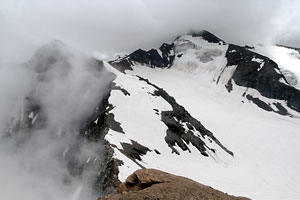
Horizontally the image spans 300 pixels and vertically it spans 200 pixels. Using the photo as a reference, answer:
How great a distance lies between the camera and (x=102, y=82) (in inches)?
2223

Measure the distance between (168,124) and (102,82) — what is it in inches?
763

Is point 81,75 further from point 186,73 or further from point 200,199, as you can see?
point 186,73

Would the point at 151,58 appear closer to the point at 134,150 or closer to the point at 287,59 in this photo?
the point at 287,59

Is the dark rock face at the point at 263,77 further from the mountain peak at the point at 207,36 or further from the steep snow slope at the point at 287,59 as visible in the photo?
the mountain peak at the point at 207,36

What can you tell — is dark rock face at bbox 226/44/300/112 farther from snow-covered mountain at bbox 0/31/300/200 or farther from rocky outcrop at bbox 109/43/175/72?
rocky outcrop at bbox 109/43/175/72

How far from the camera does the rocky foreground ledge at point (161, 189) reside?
374 inches

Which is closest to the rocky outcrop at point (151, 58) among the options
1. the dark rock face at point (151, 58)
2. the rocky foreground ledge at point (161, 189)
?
the dark rock face at point (151, 58)

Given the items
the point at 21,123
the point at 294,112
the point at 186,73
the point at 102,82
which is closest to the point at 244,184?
the point at 102,82

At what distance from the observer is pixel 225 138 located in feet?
209

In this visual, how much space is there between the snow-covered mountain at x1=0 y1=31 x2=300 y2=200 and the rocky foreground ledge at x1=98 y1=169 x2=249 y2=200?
1063 cm

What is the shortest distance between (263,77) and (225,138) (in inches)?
2866

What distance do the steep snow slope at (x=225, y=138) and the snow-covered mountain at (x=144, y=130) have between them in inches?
8.5

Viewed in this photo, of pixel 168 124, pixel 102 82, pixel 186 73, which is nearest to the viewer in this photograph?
pixel 168 124

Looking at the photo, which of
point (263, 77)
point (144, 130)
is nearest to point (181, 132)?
point (144, 130)
